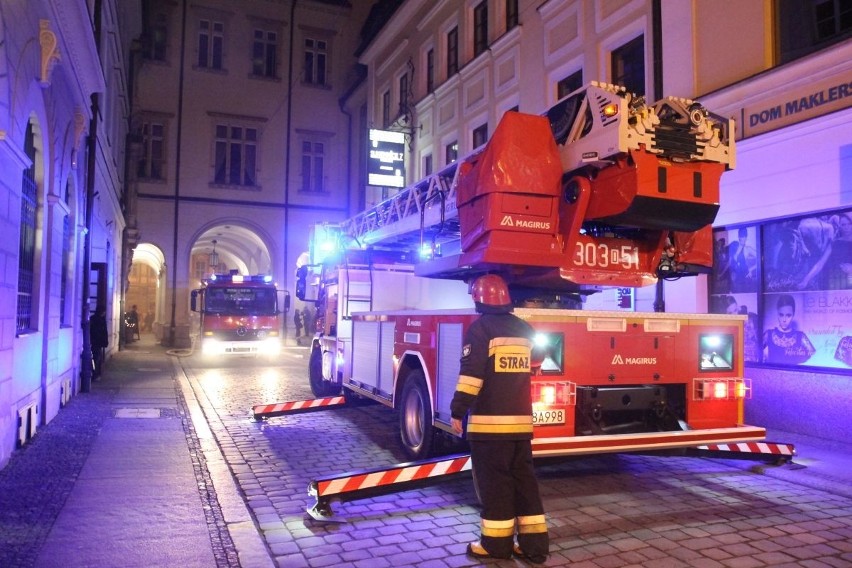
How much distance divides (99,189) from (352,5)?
1990 cm

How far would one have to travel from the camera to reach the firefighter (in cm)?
414

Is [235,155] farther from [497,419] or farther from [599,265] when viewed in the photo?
[497,419]

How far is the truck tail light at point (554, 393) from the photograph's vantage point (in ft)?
17.0

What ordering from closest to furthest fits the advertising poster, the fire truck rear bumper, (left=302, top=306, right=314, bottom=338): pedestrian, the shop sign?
the fire truck rear bumper → the shop sign → the advertising poster → (left=302, top=306, right=314, bottom=338): pedestrian

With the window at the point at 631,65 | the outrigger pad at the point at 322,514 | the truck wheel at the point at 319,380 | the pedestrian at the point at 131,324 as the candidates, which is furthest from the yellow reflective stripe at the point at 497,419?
the pedestrian at the point at 131,324

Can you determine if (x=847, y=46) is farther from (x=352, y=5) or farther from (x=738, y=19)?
(x=352, y=5)

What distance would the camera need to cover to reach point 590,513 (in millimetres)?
5230

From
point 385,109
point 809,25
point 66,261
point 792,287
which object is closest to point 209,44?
point 385,109

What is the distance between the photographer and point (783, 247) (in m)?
8.78

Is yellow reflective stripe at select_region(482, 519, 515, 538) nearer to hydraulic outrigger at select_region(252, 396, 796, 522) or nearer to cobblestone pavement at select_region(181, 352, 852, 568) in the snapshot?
cobblestone pavement at select_region(181, 352, 852, 568)

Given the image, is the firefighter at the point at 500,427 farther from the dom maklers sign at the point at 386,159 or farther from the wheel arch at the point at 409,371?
the dom maklers sign at the point at 386,159

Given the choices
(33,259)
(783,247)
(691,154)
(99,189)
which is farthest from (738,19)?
(99,189)

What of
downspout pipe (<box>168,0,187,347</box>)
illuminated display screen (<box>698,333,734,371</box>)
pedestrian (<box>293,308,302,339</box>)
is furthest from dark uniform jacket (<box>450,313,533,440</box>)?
pedestrian (<box>293,308,302,339</box>)

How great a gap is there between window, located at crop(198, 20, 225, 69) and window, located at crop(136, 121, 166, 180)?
352 cm
